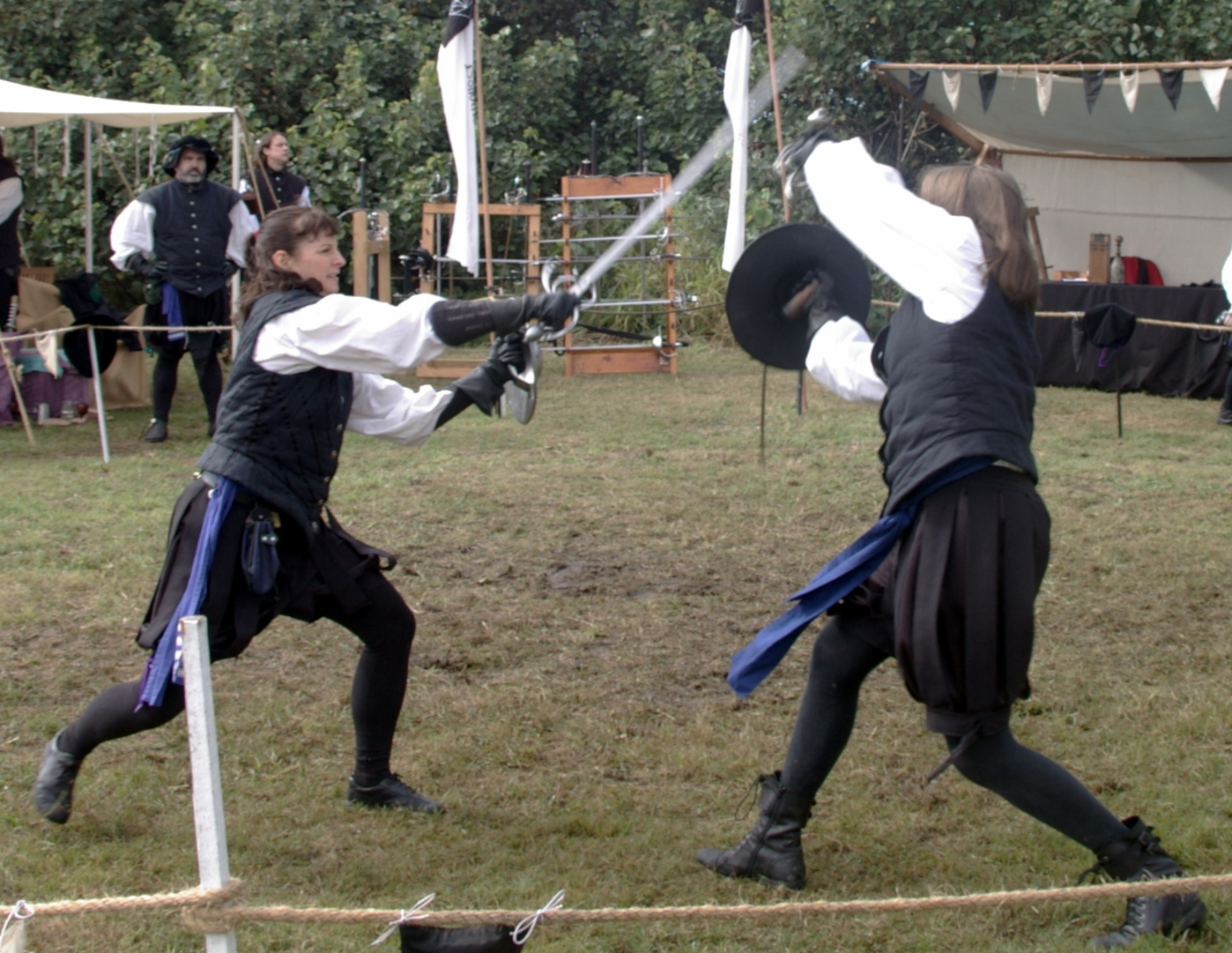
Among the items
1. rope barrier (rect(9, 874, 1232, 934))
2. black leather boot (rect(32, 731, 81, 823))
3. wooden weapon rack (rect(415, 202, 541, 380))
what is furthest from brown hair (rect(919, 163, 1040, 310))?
wooden weapon rack (rect(415, 202, 541, 380))

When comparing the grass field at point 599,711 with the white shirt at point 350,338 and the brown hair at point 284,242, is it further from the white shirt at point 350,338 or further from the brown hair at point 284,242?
the brown hair at point 284,242

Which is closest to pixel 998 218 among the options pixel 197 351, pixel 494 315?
pixel 494 315

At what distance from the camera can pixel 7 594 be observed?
A: 4.59 m

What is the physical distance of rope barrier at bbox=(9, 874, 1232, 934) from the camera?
1.87 meters

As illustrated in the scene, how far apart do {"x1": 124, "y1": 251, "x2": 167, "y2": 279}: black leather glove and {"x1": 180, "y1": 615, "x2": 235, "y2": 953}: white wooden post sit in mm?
5951

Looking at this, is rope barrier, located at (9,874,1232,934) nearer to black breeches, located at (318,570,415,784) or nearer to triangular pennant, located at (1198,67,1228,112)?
black breeches, located at (318,570,415,784)

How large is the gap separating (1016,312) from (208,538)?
1.58m

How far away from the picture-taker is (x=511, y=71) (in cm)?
1347

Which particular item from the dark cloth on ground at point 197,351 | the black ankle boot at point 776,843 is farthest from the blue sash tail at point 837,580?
the dark cloth on ground at point 197,351

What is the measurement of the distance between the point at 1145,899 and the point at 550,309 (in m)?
1.55

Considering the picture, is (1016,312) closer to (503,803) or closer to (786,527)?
(503,803)

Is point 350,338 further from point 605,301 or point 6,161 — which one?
point 605,301

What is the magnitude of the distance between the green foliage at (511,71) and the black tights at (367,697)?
8831 millimetres

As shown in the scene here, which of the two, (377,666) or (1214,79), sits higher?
(1214,79)
